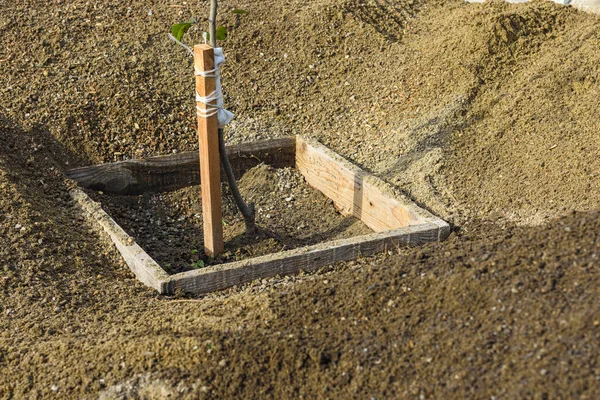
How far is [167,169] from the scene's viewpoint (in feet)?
18.9

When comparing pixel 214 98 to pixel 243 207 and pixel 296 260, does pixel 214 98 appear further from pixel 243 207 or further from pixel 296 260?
pixel 296 260

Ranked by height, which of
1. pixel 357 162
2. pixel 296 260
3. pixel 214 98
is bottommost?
pixel 296 260

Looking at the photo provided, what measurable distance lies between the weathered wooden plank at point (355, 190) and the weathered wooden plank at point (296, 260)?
0.69ft

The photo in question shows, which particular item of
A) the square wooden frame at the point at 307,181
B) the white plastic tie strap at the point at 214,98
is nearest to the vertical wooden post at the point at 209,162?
the white plastic tie strap at the point at 214,98

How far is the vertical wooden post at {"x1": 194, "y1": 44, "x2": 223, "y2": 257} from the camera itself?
4395 millimetres

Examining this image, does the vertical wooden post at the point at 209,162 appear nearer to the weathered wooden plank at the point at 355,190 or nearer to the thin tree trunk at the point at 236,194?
the thin tree trunk at the point at 236,194

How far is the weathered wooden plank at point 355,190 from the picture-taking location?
5.03 metres

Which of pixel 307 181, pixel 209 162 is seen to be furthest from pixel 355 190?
pixel 209 162

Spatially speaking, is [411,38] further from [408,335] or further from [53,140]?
[408,335]

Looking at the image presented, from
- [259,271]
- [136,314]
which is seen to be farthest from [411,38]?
[136,314]

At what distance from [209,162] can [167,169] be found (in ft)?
4.01

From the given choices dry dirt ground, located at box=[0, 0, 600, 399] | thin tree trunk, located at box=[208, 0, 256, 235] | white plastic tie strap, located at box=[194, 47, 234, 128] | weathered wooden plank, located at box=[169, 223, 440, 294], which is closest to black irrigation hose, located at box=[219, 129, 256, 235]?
thin tree trunk, located at box=[208, 0, 256, 235]

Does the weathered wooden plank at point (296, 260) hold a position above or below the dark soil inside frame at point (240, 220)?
above

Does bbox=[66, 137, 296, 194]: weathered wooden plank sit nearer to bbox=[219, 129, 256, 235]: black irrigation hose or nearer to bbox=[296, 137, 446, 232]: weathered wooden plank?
bbox=[296, 137, 446, 232]: weathered wooden plank
